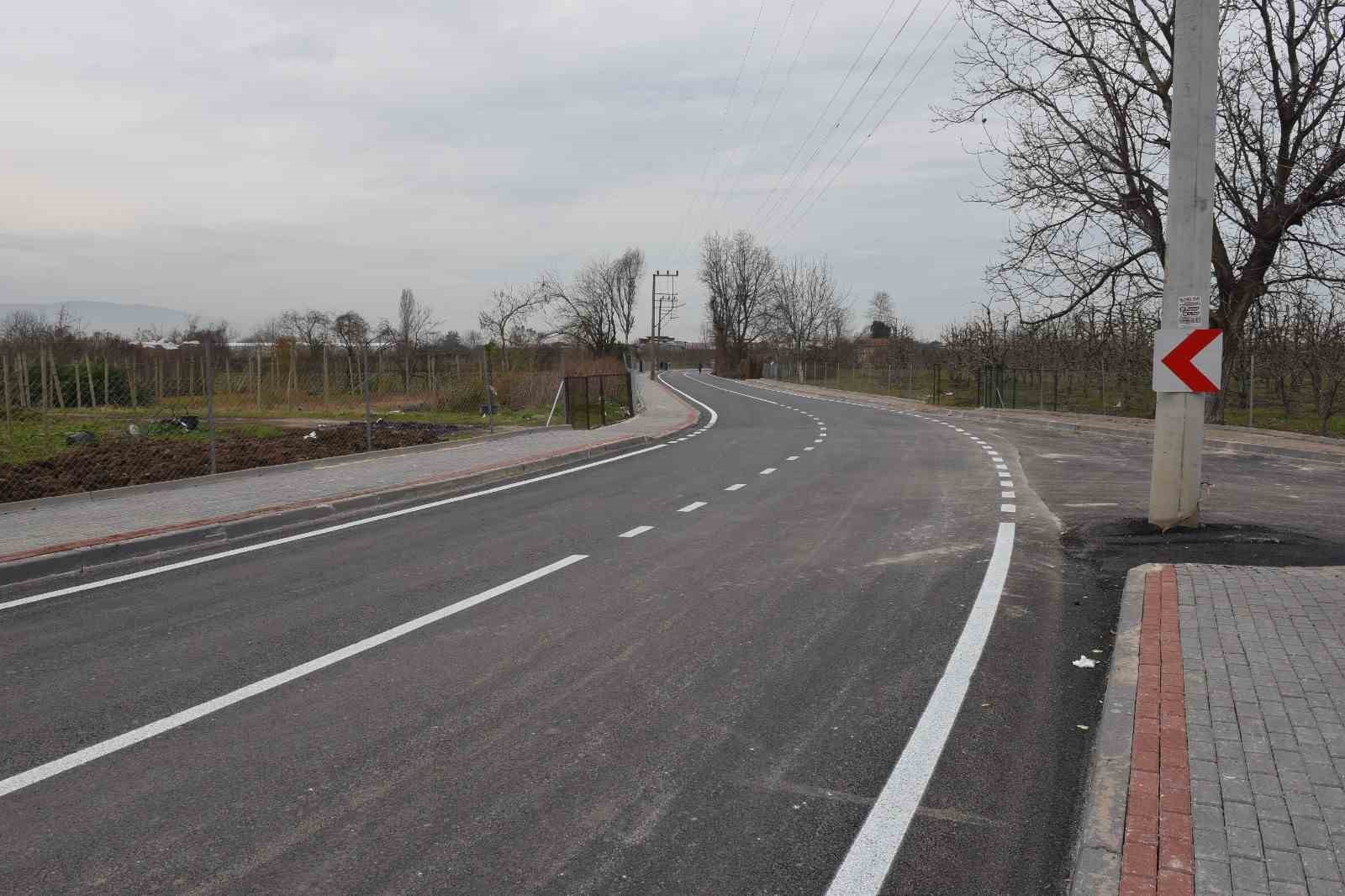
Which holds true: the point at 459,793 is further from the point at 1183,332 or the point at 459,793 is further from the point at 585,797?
the point at 1183,332

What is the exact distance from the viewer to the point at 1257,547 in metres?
7.89

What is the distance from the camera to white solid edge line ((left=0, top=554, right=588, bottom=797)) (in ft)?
12.7

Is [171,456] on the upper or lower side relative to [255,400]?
lower

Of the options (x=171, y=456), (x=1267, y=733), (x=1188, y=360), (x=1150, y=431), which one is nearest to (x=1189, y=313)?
(x=1188, y=360)

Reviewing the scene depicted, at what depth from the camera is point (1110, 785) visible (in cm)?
353

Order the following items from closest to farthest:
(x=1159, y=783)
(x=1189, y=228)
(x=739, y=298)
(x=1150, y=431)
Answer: (x=1159, y=783) < (x=1189, y=228) < (x=1150, y=431) < (x=739, y=298)

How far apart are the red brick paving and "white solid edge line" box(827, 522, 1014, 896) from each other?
2.53 feet

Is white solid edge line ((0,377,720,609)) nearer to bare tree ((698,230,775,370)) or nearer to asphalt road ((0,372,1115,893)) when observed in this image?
asphalt road ((0,372,1115,893))

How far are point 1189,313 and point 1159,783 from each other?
20.9 ft

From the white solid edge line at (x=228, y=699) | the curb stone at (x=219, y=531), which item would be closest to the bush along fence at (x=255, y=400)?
the curb stone at (x=219, y=531)

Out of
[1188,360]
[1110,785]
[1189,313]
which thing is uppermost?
[1189,313]

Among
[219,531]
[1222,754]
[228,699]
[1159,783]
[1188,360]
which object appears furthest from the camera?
[219,531]

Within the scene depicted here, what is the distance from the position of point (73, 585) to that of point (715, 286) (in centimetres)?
10857

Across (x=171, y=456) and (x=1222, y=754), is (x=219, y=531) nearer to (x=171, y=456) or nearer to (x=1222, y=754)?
(x=171, y=456)
